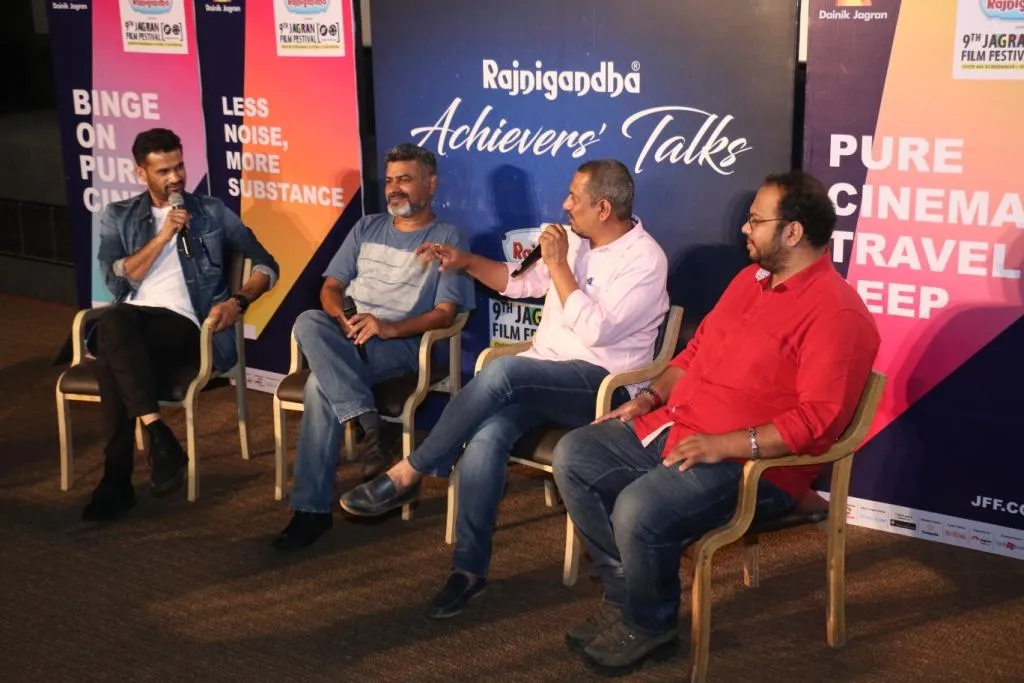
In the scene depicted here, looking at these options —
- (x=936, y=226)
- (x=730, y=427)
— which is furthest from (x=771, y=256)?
(x=936, y=226)

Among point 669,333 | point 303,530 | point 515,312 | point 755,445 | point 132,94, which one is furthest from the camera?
point 132,94

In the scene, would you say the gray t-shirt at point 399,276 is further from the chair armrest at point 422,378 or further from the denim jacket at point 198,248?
the denim jacket at point 198,248

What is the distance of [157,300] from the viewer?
5.03 metres

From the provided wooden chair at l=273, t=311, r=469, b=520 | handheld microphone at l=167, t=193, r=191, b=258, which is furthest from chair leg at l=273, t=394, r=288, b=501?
handheld microphone at l=167, t=193, r=191, b=258

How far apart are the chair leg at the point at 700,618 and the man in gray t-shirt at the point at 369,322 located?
1.45 m

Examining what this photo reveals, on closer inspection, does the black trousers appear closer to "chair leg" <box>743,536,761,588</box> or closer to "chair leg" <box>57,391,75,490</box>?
"chair leg" <box>57,391,75,490</box>

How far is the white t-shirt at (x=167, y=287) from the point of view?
502 centimetres

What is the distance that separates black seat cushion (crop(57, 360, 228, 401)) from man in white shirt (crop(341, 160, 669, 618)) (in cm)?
105

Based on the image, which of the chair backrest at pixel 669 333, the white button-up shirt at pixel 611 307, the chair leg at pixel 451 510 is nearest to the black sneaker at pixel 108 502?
the chair leg at pixel 451 510

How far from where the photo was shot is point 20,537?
459 centimetres

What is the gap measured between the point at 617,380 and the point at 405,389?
91 centimetres

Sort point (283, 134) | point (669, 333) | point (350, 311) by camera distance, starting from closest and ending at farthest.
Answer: point (669, 333) → point (350, 311) → point (283, 134)

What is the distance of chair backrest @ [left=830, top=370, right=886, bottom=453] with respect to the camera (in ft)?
11.5

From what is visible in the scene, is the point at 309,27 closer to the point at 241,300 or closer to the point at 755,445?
the point at 241,300
